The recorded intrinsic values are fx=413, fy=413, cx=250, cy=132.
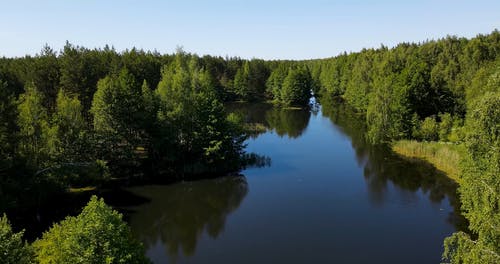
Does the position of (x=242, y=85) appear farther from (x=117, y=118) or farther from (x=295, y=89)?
(x=117, y=118)

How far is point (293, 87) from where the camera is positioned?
10900 centimetres

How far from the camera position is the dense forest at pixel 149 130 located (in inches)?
542

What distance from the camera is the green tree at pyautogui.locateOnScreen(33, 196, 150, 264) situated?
15633 millimetres

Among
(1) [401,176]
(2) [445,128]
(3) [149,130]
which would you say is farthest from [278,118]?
(1) [401,176]

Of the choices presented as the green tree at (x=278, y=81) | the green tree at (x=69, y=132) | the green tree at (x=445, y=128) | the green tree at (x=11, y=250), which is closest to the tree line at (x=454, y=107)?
the green tree at (x=445, y=128)

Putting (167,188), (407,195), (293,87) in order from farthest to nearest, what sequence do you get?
(293,87) < (167,188) < (407,195)

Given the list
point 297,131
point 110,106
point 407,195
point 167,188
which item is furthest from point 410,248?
point 297,131

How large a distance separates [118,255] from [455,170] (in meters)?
39.1

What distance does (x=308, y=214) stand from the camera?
34844 millimetres

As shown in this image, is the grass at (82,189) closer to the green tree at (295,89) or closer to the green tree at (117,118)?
the green tree at (117,118)

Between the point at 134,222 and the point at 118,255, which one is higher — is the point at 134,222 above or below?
below

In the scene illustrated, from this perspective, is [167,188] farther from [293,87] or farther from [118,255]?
[293,87]

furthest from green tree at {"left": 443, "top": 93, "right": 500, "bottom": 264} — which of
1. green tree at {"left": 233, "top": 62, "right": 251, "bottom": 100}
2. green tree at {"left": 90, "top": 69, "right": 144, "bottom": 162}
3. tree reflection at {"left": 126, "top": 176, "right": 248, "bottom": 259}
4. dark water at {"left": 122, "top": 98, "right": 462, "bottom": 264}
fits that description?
green tree at {"left": 233, "top": 62, "right": 251, "bottom": 100}

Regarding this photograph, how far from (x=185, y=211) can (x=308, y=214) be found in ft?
35.6
